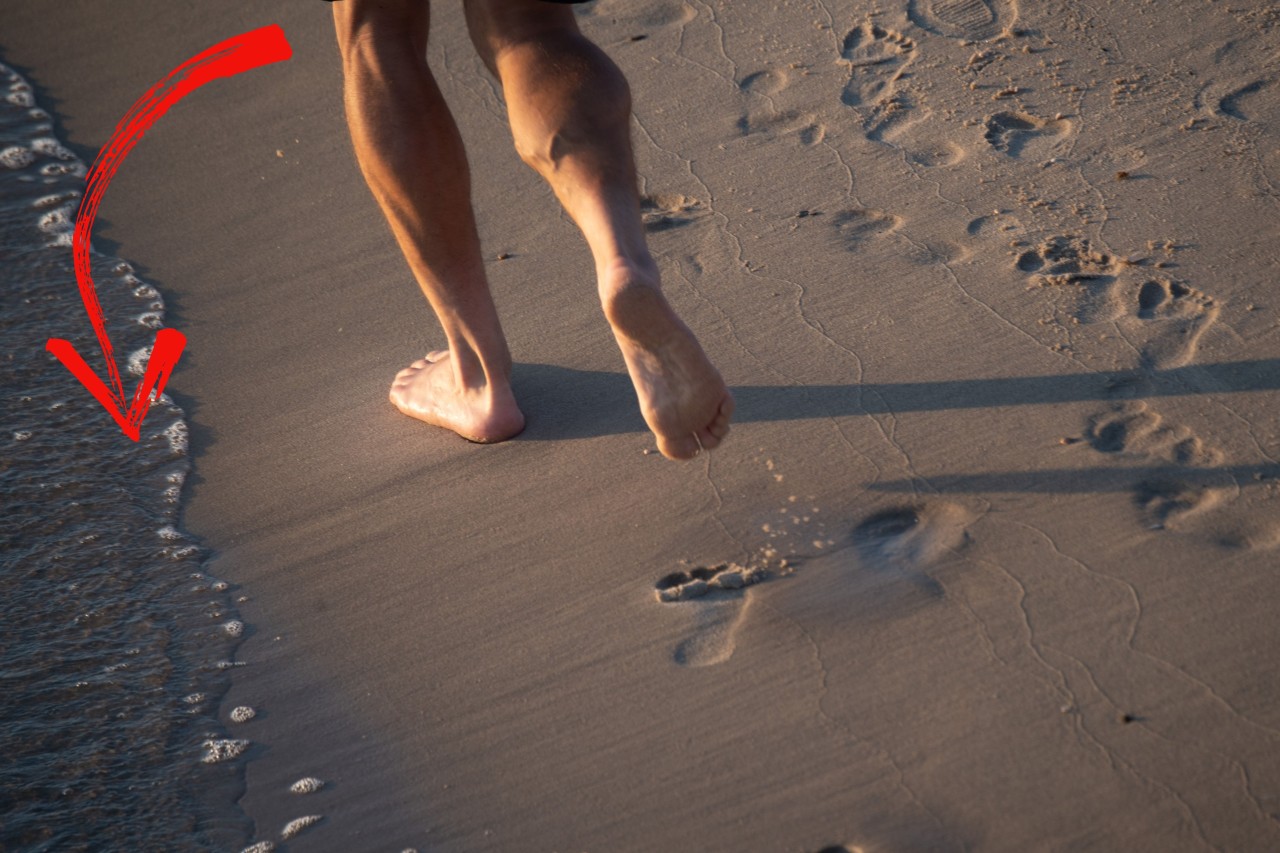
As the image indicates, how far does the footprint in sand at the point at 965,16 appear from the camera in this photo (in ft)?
10.1

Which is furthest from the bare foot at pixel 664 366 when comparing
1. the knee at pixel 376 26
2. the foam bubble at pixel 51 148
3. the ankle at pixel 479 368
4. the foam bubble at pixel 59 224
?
the foam bubble at pixel 51 148

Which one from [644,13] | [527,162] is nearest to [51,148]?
[644,13]

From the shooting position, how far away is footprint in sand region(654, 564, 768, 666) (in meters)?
1.67

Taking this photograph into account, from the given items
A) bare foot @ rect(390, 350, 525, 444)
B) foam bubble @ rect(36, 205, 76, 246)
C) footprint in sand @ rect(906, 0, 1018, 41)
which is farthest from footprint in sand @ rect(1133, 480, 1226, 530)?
foam bubble @ rect(36, 205, 76, 246)

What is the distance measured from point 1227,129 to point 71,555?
248 cm

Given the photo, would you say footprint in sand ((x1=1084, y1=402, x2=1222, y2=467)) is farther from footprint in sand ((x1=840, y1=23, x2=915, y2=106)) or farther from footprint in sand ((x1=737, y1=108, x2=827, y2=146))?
footprint in sand ((x1=840, y1=23, x2=915, y2=106))

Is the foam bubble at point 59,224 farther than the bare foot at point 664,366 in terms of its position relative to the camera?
Yes

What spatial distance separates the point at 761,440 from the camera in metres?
2.04

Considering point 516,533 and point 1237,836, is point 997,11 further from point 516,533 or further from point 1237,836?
point 1237,836

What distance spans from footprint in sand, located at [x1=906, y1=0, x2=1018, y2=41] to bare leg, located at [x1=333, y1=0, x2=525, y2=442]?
1.63m

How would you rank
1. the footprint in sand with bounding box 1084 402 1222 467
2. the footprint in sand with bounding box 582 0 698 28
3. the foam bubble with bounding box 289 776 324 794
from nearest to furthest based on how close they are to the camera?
1. the foam bubble with bounding box 289 776 324 794
2. the footprint in sand with bounding box 1084 402 1222 467
3. the footprint in sand with bounding box 582 0 698 28

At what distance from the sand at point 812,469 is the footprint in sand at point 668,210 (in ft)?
0.05

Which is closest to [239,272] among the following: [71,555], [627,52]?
[71,555]

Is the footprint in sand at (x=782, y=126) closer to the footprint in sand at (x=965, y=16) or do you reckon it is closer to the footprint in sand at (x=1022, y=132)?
the footprint in sand at (x=1022, y=132)
